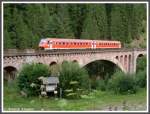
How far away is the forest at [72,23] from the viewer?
44.1 meters

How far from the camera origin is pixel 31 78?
2670 centimetres

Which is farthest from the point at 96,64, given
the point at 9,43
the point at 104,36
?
the point at 9,43

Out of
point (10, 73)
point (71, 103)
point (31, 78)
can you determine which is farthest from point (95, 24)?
point (71, 103)

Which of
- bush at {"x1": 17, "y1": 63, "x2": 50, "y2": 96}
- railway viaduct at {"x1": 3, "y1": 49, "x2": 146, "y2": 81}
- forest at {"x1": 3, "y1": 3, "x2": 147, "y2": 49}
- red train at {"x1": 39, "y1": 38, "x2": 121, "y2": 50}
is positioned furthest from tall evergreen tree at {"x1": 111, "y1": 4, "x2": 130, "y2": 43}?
bush at {"x1": 17, "y1": 63, "x2": 50, "y2": 96}

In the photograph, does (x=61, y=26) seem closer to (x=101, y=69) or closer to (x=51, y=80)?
(x=101, y=69)

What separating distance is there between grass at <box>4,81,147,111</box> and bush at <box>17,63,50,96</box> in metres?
0.52

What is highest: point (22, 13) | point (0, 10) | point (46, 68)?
point (22, 13)

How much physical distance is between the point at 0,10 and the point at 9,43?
2050 centimetres

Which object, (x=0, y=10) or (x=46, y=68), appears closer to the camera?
(x=0, y=10)

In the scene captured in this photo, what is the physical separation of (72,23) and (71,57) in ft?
70.3

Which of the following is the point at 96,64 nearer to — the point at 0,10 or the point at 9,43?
the point at 9,43

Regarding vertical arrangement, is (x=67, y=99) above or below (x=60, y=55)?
below

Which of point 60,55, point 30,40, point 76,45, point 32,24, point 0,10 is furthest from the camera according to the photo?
point 32,24

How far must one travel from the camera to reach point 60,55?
34625 mm
